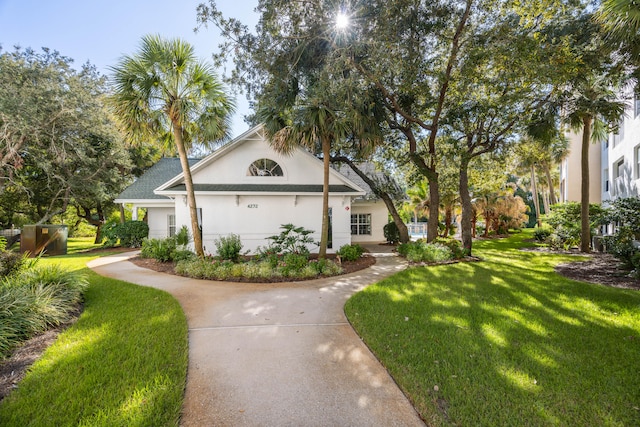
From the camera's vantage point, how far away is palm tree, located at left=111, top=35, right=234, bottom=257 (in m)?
8.63

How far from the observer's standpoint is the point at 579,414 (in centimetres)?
265

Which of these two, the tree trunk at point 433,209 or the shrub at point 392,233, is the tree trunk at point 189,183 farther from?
the shrub at point 392,233

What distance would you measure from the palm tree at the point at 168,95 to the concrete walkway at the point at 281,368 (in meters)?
5.43

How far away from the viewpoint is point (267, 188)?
1223cm

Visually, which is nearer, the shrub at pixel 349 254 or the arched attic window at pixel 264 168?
the shrub at pixel 349 254

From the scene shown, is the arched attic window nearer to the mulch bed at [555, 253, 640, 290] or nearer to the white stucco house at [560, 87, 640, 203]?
the mulch bed at [555, 253, 640, 290]

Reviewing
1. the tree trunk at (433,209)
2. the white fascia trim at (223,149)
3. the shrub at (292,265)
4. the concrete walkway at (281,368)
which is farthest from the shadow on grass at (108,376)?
the tree trunk at (433,209)

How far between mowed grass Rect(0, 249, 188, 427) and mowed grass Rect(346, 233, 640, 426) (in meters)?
2.64

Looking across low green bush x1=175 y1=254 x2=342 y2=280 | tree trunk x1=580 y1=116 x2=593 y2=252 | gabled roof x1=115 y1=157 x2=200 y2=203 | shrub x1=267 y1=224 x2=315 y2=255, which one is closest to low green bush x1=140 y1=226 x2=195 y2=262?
low green bush x1=175 y1=254 x2=342 y2=280

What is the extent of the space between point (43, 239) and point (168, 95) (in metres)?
10.3

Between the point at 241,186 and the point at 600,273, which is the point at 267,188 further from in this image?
the point at 600,273

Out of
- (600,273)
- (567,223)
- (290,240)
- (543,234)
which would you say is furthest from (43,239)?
(543,234)

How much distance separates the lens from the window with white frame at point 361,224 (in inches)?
709

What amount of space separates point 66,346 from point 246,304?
2868mm
